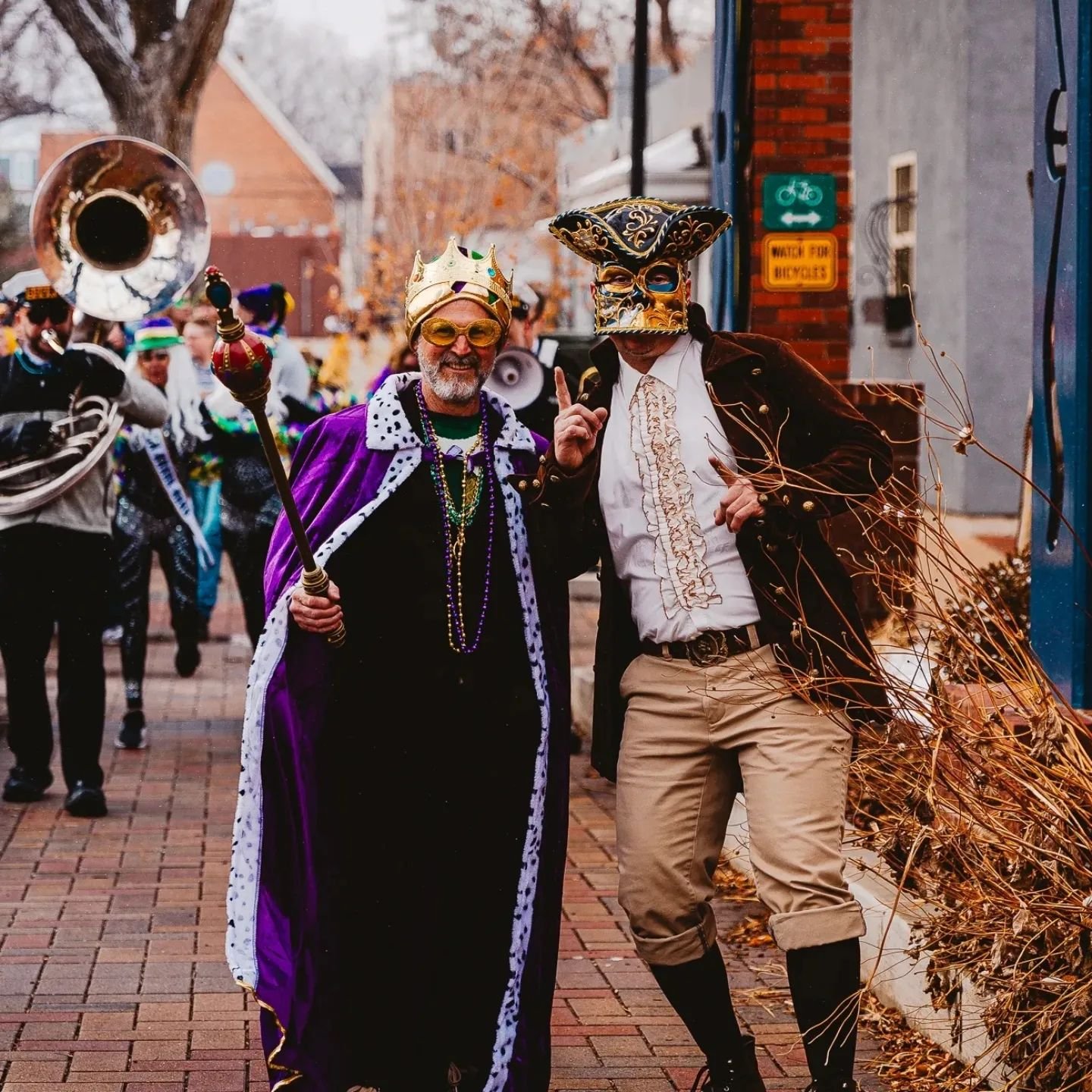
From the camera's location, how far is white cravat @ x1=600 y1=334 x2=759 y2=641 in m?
4.58

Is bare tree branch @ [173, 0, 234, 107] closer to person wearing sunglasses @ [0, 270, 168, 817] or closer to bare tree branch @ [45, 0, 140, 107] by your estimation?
bare tree branch @ [45, 0, 140, 107]

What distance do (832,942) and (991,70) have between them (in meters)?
12.2

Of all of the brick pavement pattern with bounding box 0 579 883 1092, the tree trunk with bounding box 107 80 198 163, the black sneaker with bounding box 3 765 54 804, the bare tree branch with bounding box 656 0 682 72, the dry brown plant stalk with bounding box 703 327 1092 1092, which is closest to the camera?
the dry brown plant stalk with bounding box 703 327 1092 1092

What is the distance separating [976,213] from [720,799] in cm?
1175

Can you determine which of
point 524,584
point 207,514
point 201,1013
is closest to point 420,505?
point 524,584

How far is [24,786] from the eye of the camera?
28.2 ft

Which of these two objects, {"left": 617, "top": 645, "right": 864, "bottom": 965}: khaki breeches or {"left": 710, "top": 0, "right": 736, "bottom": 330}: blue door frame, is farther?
{"left": 710, "top": 0, "right": 736, "bottom": 330}: blue door frame

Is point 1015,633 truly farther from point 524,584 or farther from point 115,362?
point 115,362

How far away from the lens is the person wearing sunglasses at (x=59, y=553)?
27.0 feet

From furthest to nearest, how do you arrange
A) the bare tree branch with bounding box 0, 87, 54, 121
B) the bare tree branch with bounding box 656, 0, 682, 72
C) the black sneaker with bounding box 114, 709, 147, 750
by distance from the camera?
1. the bare tree branch with bounding box 656, 0, 682, 72
2. the bare tree branch with bounding box 0, 87, 54, 121
3. the black sneaker with bounding box 114, 709, 147, 750

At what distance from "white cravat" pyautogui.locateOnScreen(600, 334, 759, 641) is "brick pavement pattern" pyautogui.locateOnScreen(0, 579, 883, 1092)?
1.31m

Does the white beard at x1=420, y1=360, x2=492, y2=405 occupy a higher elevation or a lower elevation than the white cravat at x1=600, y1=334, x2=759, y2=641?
higher

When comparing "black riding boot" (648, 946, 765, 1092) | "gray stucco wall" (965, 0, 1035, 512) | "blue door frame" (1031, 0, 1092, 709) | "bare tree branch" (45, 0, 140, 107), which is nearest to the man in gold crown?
"black riding boot" (648, 946, 765, 1092)

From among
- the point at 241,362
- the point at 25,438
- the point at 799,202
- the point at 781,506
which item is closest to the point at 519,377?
the point at 799,202
